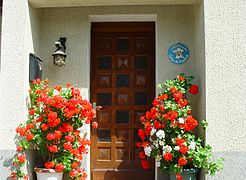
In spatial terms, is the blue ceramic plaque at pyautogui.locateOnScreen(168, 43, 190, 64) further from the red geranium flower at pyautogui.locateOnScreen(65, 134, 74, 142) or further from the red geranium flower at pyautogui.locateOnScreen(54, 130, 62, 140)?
the red geranium flower at pyautogui.locateOnScreen(54, 130, 62, 140)

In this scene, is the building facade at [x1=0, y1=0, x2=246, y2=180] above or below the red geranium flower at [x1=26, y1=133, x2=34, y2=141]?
above

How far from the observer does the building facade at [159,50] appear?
4441 mm

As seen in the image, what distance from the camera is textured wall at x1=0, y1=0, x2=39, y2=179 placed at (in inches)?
183

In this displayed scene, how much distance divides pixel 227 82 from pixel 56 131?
2.40 meters

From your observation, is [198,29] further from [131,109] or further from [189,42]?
[131,109]

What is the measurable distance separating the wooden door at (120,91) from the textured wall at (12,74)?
127 cm

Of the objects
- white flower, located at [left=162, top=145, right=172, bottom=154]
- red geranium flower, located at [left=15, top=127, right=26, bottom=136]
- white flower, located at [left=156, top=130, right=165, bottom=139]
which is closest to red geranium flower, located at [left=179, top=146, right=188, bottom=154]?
white flower, located at [left=162, top=145, right=172, bottom=154]

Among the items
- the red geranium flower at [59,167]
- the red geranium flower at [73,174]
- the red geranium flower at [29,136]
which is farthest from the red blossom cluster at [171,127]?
the red geranium flower at [29,136]

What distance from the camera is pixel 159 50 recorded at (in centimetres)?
530

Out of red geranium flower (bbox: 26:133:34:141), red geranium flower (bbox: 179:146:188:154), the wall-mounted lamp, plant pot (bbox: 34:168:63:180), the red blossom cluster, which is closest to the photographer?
red geranium flower (bbox: 179:146:188:154)

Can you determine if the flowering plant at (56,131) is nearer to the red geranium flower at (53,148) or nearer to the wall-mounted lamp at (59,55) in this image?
the red geranium flower at (53,148)

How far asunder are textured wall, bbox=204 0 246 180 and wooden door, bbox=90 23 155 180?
4.24 feet

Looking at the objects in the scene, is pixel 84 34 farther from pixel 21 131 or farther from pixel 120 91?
pixel 21 131

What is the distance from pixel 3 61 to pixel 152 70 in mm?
2375
